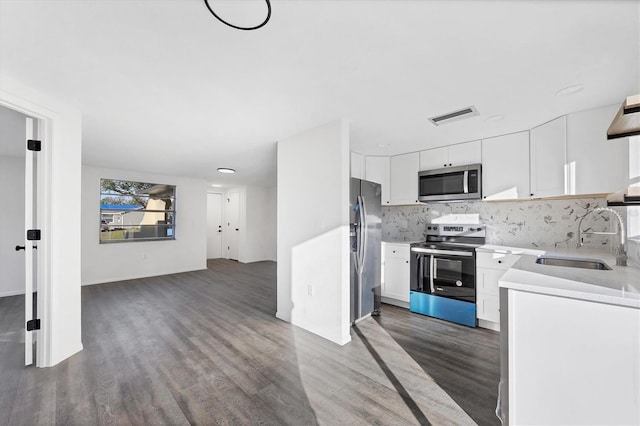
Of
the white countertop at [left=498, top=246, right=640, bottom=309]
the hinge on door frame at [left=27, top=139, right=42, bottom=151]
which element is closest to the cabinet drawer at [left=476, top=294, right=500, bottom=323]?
the white countertop at [left=498, top=246, right=640, bottom=309]

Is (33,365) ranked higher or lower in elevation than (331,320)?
lower

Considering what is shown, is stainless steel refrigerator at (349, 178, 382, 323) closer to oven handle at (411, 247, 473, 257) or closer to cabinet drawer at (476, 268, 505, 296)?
oven handle at (411, 247, 473, 257)

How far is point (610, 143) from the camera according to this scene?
230 cm

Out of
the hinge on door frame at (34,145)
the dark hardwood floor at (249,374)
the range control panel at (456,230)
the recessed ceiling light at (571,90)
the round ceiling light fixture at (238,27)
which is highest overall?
Result: the round ceiling light fixture at (238,27)

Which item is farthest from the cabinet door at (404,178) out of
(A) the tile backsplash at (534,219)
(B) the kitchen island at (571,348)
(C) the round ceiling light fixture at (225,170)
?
A: (C) the round ceiling light fixture at (225,170)

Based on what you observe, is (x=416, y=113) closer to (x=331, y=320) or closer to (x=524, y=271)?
(x=524, y=271)

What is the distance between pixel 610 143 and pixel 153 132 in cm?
457

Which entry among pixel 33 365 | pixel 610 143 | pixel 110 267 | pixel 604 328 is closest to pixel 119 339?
pixel 33 365

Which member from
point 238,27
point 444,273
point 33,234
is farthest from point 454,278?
point 33,234

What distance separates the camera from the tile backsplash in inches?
110

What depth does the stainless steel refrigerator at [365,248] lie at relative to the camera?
305cm

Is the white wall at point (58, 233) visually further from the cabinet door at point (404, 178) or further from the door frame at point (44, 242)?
the cabinet door at point (404, 178)

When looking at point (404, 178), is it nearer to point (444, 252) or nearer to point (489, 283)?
point (444, 252)

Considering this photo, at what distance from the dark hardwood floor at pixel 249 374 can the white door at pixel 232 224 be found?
4.54m
